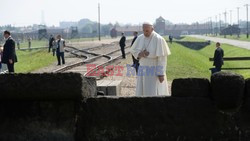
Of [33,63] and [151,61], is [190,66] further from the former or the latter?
[151,61]

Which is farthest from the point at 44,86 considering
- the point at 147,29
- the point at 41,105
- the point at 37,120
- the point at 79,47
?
the point at 79,47

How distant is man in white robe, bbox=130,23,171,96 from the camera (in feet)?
20.0

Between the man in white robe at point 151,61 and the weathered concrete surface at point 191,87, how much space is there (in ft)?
8.39

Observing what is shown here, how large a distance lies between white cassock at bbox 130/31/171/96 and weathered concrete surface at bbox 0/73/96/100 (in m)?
2.71

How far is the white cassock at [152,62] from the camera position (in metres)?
6.09

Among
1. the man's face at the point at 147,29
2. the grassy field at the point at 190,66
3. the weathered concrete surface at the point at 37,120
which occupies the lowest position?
the grassy field at the point at 190,66

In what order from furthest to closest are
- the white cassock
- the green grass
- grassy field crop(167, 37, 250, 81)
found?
the green grass < grassy field crop(167, 37, 250, 81) < the white cassock

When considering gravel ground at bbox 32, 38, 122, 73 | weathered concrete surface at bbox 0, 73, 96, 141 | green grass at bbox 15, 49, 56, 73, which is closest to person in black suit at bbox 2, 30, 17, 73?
gravel ground at bbox 32, 38, 122, 73

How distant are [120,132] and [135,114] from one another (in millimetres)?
208

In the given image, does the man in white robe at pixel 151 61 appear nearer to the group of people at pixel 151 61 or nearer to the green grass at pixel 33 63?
the group of people at pixel 151 61

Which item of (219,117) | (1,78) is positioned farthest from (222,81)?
(1,78)

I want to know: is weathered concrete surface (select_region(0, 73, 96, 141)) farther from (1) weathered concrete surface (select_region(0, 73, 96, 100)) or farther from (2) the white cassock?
(2) the white cassock

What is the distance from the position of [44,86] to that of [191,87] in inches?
49.5

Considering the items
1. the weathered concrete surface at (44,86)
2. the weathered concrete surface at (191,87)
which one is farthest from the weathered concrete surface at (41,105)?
the weathered concrete surface at (191,87)
